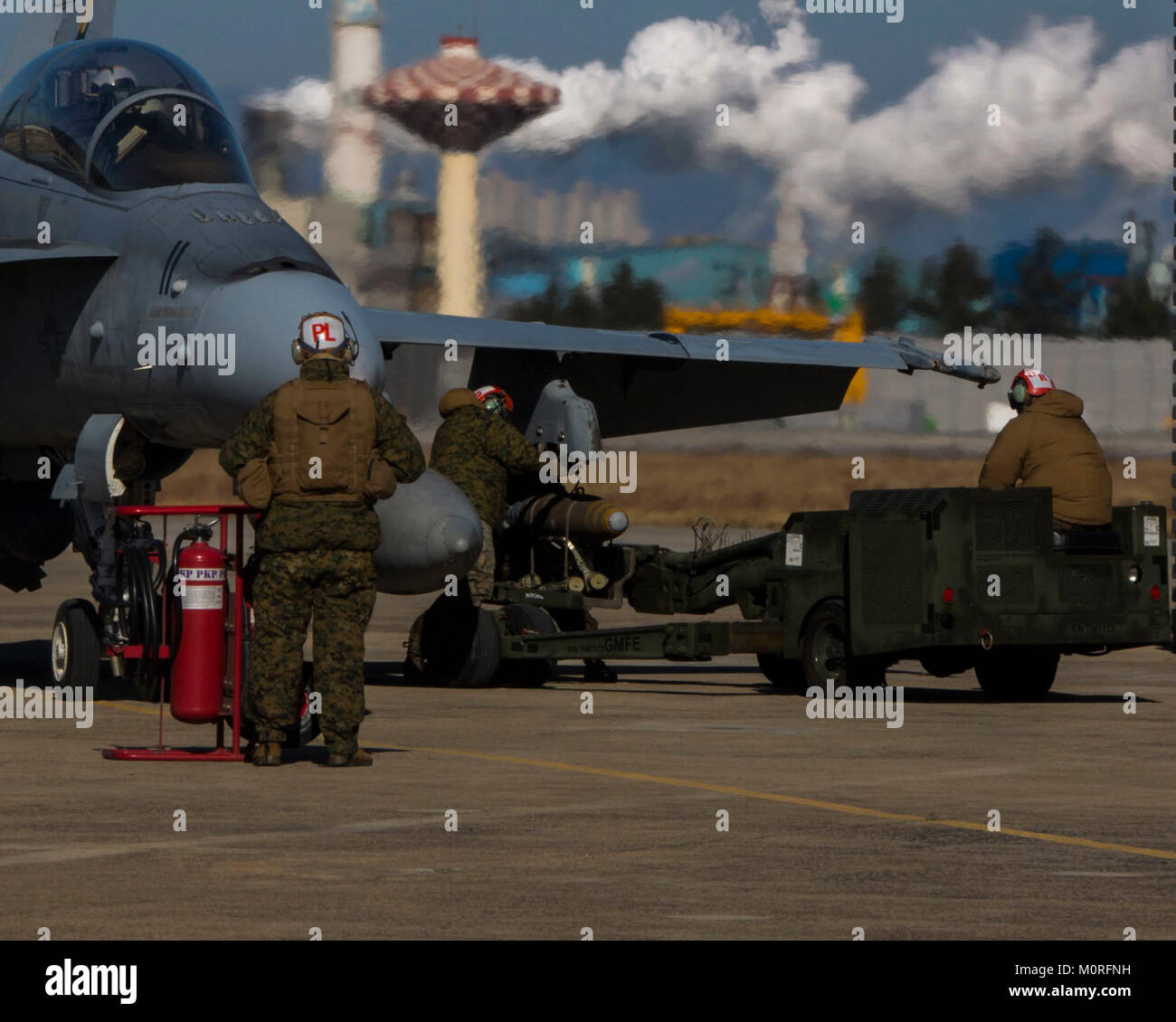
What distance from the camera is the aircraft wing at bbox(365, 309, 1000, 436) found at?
19.0 metres

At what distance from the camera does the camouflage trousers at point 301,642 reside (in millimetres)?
11586

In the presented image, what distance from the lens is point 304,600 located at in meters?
11.7

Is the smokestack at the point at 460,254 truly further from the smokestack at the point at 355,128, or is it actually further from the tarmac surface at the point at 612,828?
the tarmac surface at the point at 612,828

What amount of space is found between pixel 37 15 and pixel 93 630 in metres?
7.22

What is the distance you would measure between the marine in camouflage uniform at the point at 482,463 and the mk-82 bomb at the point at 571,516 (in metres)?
0.70

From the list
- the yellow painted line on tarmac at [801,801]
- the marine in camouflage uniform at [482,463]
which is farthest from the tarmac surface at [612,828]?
the marine in camouflage uniform at [482,463]

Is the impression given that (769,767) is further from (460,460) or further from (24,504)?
(24,504)

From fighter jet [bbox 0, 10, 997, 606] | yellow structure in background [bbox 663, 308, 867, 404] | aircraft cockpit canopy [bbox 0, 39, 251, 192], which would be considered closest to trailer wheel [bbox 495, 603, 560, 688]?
fighter jet [bbox 0, 10, 997, 606]

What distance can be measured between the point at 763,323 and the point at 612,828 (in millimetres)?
21816

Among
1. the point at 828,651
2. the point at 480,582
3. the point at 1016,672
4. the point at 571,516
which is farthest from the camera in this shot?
the point at 571,516

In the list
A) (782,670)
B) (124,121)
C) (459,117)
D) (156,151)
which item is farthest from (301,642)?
(459,117)

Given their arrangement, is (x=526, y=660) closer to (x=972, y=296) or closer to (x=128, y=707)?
(x=128, y=707)

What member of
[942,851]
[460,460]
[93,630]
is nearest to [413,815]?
[942,851]

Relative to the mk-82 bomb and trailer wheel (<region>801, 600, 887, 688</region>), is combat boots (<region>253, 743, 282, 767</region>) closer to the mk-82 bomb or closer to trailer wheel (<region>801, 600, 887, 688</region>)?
trailer wheel (<region>801, 600, 887, 688</region>)
